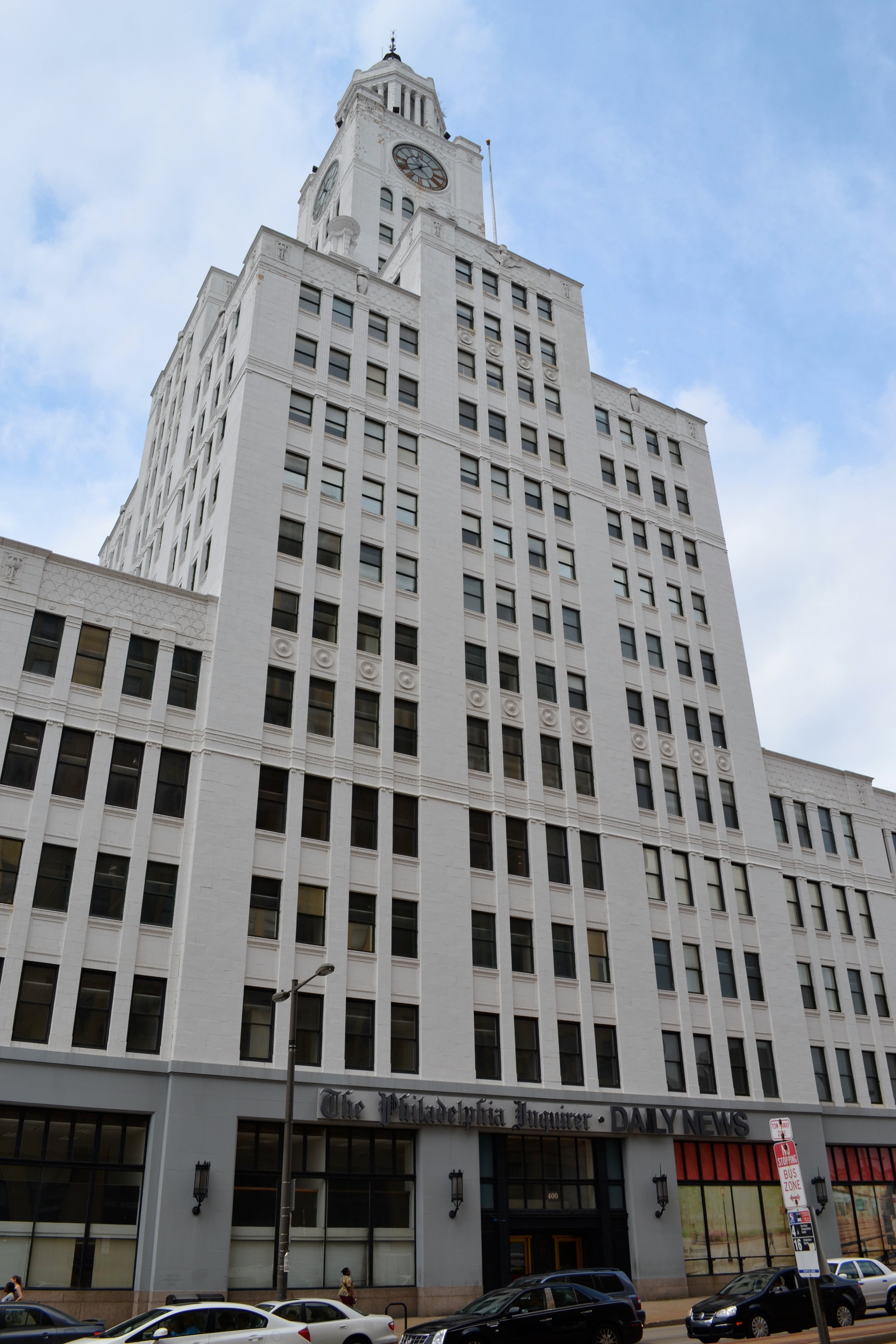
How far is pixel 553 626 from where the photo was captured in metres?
46.0

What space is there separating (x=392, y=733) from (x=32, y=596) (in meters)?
13.2

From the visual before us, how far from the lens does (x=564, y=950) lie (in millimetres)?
39438

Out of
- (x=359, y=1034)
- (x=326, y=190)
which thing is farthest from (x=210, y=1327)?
(x=326, y=190)

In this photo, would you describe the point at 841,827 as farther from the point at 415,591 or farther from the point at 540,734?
the point at 415,591

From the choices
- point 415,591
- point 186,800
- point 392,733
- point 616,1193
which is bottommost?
point 616,1193

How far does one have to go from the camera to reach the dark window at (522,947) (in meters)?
38.1

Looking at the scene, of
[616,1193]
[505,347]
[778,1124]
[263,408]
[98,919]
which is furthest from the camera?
[505,347]

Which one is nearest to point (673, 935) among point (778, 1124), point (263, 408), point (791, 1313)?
point (791, 1313)

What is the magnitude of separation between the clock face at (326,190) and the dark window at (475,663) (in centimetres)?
3923

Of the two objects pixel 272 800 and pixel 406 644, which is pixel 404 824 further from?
pixel 406 644

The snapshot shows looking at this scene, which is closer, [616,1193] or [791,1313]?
[791,1313]

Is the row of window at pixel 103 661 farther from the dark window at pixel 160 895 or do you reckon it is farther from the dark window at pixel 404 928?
the dark window at pixel 404 928

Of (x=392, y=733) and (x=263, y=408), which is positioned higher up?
(x=263, y=408)

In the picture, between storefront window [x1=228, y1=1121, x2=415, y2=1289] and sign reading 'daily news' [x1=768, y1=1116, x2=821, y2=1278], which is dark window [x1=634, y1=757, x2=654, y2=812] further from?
sign reading 'daily news' [x1=768, y1=1116, x2=821, y2=1278]
